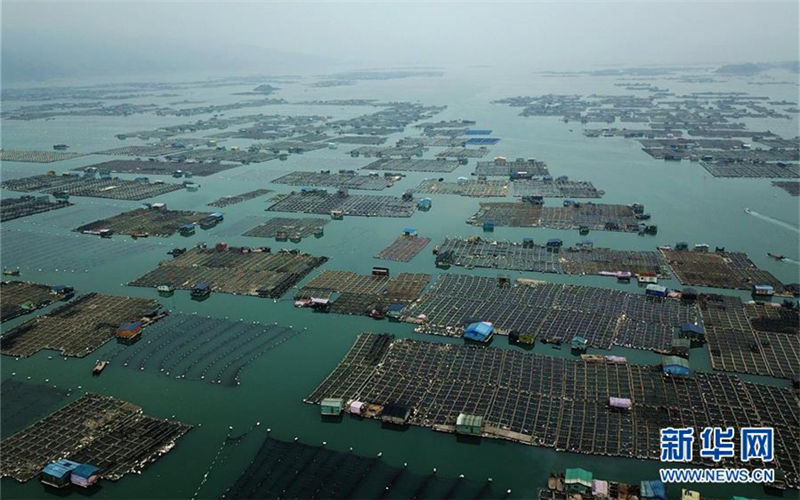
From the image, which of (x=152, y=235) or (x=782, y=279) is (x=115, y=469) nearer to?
(x=152, y=235)

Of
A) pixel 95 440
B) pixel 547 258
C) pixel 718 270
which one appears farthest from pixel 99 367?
pixel 718 270

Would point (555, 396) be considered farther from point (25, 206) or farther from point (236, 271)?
point (25, 206)

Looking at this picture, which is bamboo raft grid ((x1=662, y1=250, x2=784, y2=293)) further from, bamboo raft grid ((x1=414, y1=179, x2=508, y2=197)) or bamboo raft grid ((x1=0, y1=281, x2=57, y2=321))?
bamboo raft grid ((x1=0, y1=281, x2=57, y2=321))

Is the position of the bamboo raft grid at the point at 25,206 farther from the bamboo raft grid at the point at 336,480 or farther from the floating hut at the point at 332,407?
the bamboo raft grid at the point at 336,480

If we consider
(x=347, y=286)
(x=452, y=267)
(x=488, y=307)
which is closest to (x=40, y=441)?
(x=347, y=286)

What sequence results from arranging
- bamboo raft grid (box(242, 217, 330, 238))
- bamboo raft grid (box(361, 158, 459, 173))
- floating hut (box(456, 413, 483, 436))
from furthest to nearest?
1. bamboo raft grid (box(361, 158, 459, 173))
2. bamboo raft grid (box(242, 217, 330, 238))
3. floating hut (box(456, 413, 483, 436))

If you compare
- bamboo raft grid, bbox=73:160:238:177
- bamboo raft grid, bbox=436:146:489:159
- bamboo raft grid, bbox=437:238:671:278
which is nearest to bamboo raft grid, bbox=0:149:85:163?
bamboo raft grid, bbox=73:160:238:177
